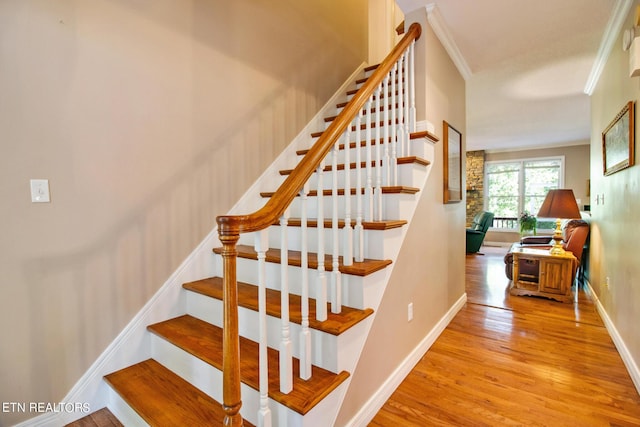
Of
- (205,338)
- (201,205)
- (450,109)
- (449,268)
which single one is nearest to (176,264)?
(201,205)

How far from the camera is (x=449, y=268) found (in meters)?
2.75

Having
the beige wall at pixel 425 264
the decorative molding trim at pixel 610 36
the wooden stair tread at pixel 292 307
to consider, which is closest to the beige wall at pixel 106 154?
the wooden stair tread at pixel 292 307

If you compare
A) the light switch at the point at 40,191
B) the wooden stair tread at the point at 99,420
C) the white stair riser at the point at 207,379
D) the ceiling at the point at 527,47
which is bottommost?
the wooden stair tread at the point at 99,420

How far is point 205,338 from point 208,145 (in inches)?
49.8

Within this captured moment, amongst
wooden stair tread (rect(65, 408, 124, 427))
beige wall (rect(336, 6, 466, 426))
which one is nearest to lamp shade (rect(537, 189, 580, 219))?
beige wall (rect(336, 6, 466, 426))

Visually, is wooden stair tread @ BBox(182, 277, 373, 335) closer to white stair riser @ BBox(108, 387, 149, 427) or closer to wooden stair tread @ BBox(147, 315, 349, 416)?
wooden stair tread @ BBox(147, 315, 349, 416)

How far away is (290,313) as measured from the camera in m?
1.46

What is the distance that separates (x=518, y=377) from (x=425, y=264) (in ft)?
2.92

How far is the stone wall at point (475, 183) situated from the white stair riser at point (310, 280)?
7.60 meters

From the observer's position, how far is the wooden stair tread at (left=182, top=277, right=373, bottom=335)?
4.33 feet

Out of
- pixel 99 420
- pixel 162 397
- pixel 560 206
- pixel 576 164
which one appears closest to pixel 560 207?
pixel 560 206

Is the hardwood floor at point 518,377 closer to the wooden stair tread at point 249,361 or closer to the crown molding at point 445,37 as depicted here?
the wooden stair tread at point 249,361

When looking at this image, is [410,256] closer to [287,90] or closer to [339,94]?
[287,90]

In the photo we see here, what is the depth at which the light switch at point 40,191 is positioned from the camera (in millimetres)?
1424
